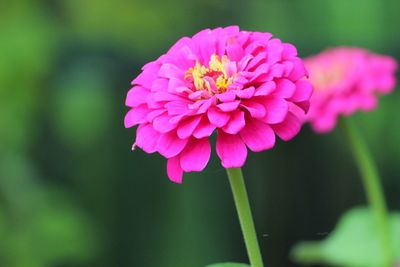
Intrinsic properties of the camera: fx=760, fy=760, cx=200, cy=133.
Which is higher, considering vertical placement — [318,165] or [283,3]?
[283,3]

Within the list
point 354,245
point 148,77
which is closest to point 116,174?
point 354,245

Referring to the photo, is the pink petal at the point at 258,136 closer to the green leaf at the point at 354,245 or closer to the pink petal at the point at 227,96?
the pink petal at the point at 227,96

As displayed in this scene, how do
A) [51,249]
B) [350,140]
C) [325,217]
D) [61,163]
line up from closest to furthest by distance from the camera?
[350,140], [51,249], [325,217], [61,163]

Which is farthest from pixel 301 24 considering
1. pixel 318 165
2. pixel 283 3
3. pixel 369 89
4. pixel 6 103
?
pixel 369 89

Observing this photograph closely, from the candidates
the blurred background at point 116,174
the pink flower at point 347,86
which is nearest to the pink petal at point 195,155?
the pink flower at point 347,86

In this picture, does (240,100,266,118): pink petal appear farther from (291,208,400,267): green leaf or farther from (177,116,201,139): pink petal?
(291,208,400,267): green leaf

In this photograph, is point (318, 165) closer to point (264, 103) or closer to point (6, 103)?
point (6, 103)

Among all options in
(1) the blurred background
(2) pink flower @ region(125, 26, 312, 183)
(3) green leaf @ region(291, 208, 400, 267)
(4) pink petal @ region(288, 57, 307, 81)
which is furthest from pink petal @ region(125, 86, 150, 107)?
(1) the blurred background

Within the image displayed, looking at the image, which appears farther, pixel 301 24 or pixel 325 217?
pixel 301 24
